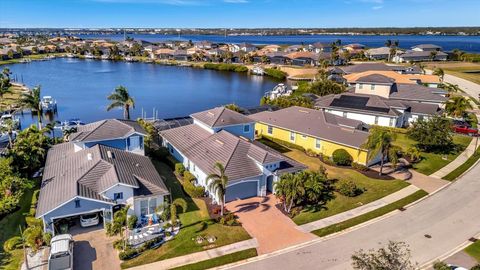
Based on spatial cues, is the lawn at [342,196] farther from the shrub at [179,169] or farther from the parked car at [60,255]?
the parked car at [60,255]

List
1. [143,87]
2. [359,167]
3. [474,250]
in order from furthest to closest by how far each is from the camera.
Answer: [143,87] < [359,167] < [474,250]

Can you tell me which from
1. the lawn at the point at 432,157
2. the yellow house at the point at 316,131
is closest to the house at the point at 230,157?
the yellow house at the point at 316,131

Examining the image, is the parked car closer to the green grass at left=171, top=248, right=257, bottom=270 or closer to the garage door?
the green grass at left=171, top=248, right=257, bottom=270

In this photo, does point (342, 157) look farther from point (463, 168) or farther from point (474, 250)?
point (474, 250)

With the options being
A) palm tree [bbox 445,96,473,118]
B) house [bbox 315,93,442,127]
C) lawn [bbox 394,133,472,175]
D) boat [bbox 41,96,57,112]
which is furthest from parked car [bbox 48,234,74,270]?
palm tree [bbox 445,96,473,118]

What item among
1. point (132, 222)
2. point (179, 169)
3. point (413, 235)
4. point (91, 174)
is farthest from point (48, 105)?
point (413, 235)
